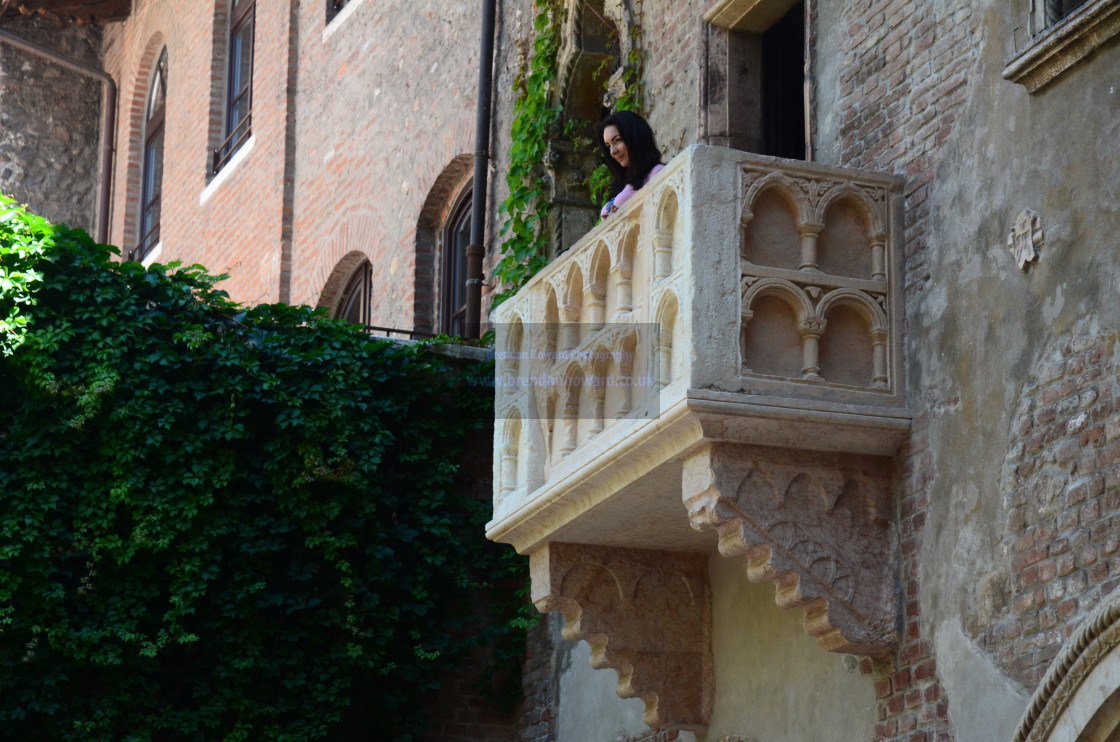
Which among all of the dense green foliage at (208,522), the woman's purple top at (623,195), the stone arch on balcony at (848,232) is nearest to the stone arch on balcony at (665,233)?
the stone arch on balcony at (848,232)

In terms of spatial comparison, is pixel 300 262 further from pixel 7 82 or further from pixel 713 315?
pixel 713 315

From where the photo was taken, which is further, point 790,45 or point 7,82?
point 7,82

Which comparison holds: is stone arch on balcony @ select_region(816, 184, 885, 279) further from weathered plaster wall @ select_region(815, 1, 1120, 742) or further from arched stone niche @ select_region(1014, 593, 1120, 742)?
arched stone niche @ select_region(1014, 593, 1120, 742)

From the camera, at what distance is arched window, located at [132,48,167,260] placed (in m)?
19.5

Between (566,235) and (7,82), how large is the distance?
1130 centimetres

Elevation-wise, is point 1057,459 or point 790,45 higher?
point 790,45

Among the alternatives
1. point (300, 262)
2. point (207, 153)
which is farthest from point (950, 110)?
point (207, 153)

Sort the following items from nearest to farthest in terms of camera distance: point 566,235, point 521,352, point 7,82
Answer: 1. point 521,352
2. point 566,235
3. point 7,82

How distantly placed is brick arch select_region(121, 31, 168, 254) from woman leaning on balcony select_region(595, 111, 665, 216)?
12340 millimetres

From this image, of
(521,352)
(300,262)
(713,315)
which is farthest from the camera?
(300,262)

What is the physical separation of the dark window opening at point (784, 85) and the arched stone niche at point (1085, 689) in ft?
13.1

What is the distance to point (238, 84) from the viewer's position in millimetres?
17438

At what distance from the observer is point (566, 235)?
10906mm

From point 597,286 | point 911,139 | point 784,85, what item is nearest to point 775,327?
point 911,139
